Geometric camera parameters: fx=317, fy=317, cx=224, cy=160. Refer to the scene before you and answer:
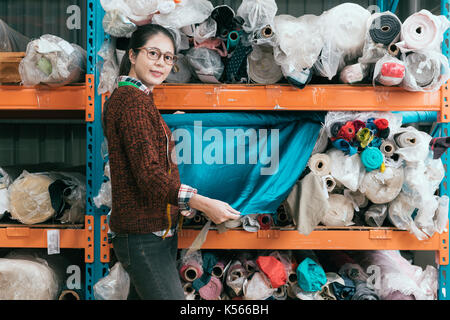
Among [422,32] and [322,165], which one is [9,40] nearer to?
[322,165]

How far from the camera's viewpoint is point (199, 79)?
4.61 feet

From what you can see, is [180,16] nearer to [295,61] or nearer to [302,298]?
[295,61]

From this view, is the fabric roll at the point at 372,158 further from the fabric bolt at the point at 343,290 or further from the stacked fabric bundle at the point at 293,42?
the fabric bolt at the point at 343,290

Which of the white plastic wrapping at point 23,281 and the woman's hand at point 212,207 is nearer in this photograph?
the woman's hand at point 212,207

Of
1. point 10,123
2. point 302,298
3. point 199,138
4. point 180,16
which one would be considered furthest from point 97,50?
point 302,298

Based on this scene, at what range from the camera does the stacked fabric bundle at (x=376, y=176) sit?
4.32ft

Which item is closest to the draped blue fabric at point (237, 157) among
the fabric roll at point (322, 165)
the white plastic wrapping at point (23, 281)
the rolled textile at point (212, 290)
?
the fabric roll at point (322, 165)

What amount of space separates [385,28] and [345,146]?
0.51m

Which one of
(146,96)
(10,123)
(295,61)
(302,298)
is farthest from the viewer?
(10,123)

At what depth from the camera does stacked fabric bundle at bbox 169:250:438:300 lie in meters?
1.40

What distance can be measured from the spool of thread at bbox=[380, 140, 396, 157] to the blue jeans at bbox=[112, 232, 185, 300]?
3.29 feet

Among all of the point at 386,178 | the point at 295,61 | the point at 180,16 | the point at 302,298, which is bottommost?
the point at 302,298

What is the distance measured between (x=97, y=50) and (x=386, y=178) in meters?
1.36

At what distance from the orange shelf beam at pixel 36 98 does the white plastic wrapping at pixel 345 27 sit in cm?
109
